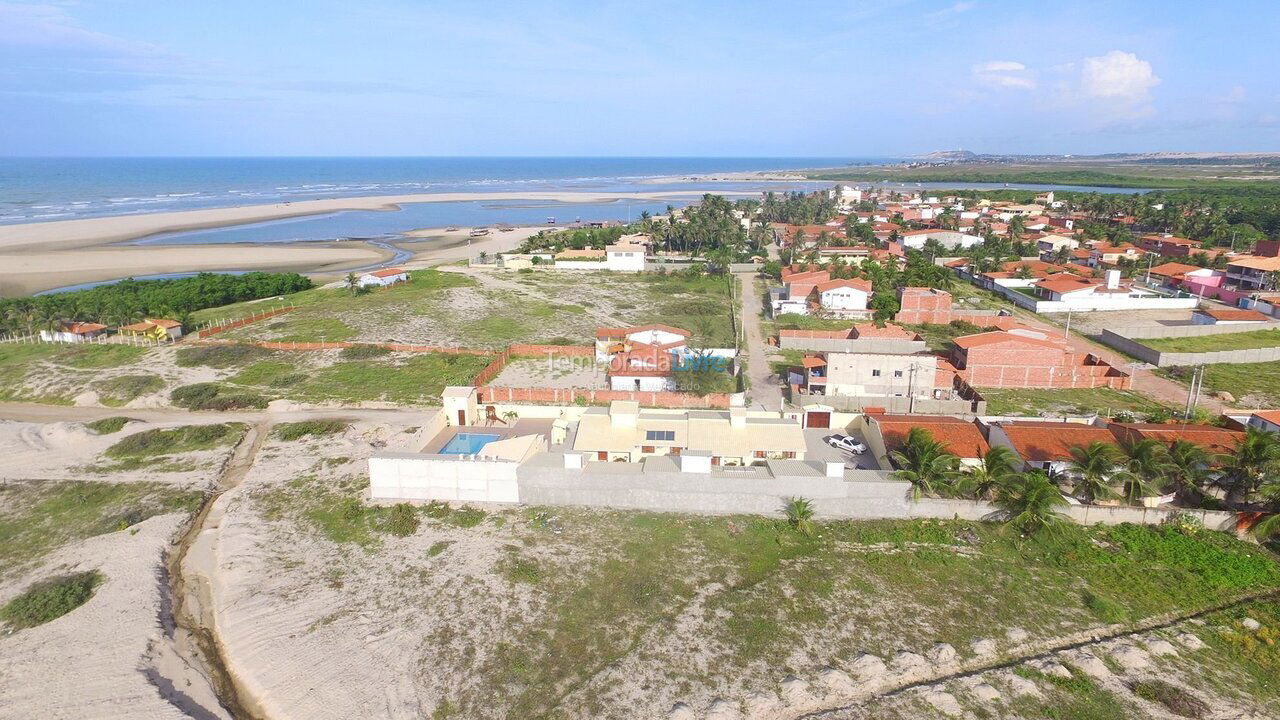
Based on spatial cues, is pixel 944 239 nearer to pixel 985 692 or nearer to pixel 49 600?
pixel 985 692

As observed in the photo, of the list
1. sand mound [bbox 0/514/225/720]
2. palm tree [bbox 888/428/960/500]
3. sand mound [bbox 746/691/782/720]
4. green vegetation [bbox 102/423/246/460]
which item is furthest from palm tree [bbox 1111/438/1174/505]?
green vegetation [bbox 102/423/246/460]

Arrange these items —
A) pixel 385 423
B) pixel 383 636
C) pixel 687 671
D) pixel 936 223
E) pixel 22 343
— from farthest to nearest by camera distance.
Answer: pixel 936 223 → pixel 22 343 → pixel 385 423 → pixel 383 636 → pixel 687 671

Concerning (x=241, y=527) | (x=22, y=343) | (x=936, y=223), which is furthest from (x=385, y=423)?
(x=936, y=223)

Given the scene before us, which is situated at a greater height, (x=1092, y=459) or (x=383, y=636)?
(x=1092, y=459)

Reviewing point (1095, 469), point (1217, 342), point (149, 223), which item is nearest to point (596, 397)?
point (1095, 469)

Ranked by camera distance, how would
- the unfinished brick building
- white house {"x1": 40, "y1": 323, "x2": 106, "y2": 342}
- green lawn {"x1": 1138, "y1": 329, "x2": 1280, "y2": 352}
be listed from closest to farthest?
the unfinished brick building < green lawn {"x1": 1138, "y1": 329, "x2": 1280, "y2": 352} < white house {"x1": 40, "y1": 323, "x2": 106, "y2": 342}

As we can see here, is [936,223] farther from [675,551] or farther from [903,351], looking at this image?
[675,551]

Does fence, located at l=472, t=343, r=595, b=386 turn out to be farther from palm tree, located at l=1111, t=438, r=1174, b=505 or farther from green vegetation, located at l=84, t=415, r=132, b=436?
palm tree, located at l=1111, t=438, r=1174, b=505
